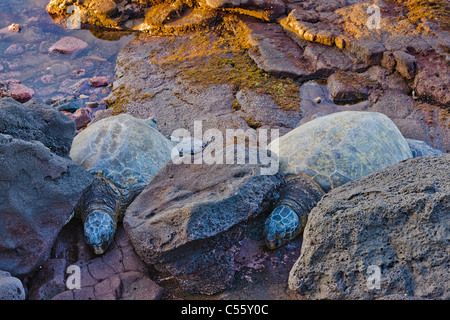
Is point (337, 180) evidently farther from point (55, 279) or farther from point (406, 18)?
point (406, 18)

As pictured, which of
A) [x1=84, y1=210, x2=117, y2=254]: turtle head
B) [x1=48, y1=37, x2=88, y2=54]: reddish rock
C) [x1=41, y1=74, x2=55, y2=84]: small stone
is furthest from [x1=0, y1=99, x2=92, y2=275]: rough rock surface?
[x1=48, y1=37, x2=88, y2=54]: reddish rock

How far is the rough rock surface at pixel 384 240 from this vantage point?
2064 millimetres

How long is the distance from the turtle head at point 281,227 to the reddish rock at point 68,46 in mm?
6590

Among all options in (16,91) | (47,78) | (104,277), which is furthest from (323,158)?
(47,78)

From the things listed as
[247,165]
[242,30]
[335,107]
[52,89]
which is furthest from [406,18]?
[52,89]

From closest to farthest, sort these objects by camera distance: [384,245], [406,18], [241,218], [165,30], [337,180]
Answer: [384,245]
[241,218]
[337,180]
[406,18]
[165,30]

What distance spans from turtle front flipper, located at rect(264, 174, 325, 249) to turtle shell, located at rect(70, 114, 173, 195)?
1.33m

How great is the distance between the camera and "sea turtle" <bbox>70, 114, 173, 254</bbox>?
3193mm

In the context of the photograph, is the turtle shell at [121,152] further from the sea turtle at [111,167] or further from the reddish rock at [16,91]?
the reddish rock at [16,91]

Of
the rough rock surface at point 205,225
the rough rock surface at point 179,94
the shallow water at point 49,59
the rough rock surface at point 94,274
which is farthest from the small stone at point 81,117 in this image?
the rough rock surface at point 205,225

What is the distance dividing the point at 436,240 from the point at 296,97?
4250mm

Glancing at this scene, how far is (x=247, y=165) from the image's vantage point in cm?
302

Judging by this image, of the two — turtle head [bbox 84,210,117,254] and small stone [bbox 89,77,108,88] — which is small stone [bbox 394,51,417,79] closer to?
small stone [bbox 89,77,108,88]

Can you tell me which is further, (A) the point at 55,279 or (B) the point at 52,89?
(B) the point at 52,89
